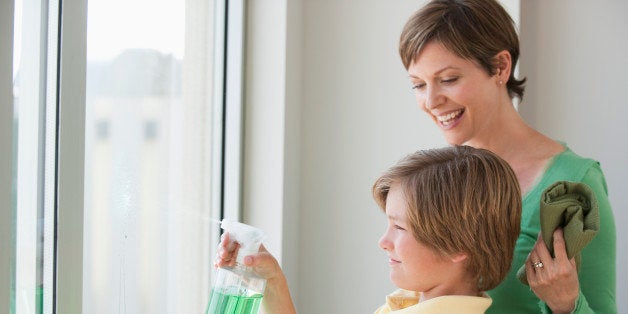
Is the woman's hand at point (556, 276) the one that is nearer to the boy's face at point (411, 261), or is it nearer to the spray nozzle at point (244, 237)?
the boy's face at point (411, 261)

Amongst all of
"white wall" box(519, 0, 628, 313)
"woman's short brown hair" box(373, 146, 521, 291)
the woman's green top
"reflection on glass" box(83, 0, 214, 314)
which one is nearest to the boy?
"woman's short brown hair" box(373, 146, 521, 291)

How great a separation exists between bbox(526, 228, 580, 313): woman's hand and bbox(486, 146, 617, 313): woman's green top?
0.06 metres

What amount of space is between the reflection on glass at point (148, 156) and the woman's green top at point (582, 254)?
2.42ft

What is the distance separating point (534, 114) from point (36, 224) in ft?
4.67

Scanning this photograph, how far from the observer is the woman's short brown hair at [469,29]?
141cm

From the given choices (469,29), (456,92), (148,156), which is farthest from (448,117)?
(148,156)

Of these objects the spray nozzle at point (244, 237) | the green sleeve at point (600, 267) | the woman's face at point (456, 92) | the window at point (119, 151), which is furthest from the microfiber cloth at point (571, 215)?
the window at point (119, 151)

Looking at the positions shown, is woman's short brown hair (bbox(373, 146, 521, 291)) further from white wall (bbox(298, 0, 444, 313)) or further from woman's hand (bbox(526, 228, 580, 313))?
white wall (bbox(298, 0, 444, 313))

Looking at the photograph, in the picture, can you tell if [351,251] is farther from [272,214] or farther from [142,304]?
[142,304]

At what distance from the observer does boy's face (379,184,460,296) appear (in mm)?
1158

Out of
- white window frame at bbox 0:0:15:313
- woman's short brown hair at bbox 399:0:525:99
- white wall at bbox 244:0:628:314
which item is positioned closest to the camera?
white window frame at bbox 0:0:15:313

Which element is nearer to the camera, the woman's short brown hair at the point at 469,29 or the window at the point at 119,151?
the window at the point at 119,151

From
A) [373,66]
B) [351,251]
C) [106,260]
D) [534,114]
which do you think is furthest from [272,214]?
[534,114]

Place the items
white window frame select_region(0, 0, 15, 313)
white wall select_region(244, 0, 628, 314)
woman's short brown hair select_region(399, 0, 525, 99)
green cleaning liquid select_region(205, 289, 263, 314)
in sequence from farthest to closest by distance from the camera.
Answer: white wall select_region(244, 0, 628, 314), woman's short brown hair select_region(399, 0, 525, 99), green cleaning liquid select_region(205, 289, 263, 314), white window frame select_region(0, 0, 15, 313)
